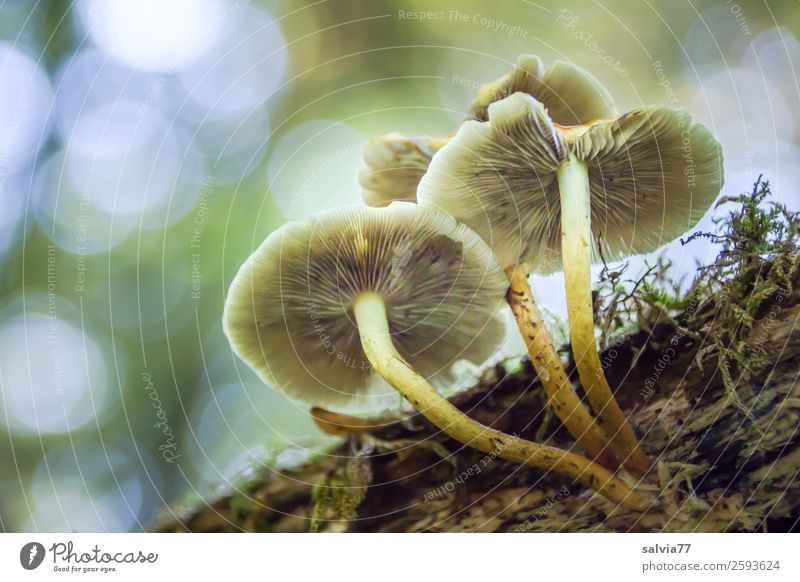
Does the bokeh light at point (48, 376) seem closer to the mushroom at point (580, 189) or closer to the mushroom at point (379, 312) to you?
the mushroom at point (379, 312)

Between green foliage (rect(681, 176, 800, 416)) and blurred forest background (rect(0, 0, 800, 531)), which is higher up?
blurred forest background (rect(0, 0, 800, 531))

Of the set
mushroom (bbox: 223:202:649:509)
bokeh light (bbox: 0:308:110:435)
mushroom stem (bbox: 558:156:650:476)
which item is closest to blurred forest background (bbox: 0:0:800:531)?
bokeh light (bbox: 0:308:110:435)

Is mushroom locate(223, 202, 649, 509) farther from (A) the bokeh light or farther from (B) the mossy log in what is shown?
(A) the bokeh light

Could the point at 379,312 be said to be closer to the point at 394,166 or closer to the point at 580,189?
the point at 394,166

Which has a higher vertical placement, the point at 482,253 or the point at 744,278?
the point at 482,253
